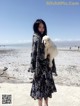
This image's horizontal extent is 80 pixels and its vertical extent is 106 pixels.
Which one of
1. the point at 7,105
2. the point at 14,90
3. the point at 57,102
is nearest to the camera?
the point at 7,105

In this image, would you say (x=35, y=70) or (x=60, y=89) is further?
(x=60, y=89)

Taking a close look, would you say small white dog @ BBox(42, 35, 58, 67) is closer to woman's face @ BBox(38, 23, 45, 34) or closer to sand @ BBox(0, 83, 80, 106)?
woman's face @ BBox(38, 23, 45, 34)

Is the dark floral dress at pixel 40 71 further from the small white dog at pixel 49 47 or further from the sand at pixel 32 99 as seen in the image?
the sand at pixel 32 99

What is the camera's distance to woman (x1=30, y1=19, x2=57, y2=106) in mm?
4758

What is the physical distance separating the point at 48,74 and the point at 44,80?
0.44 feet

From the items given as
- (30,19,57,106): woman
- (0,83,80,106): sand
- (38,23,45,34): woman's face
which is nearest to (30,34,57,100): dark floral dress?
(30,19,57,106): woman

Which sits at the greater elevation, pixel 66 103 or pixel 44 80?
pixel 44 80

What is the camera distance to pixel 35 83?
4.95 meters

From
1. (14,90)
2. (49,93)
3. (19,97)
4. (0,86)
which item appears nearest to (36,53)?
(49,93)

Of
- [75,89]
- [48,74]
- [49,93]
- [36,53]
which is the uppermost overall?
[36,53]

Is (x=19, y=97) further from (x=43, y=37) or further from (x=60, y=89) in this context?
(x=43, y=37)

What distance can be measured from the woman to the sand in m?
1.01

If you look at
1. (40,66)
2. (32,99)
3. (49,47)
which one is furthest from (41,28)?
(32,99)

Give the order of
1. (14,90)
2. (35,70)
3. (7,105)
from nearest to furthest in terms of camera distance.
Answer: (35,70) < (7,105) < (14,90)
